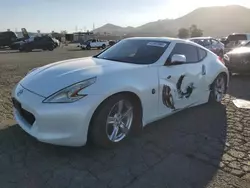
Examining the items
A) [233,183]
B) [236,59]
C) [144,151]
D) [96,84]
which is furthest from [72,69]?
[236,59]

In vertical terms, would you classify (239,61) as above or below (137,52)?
below

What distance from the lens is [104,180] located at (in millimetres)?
3064

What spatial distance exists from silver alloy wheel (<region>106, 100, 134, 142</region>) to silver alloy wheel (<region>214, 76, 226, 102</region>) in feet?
8.64

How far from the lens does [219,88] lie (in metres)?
6.06

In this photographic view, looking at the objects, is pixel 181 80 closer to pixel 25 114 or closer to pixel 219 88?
pixel 219 88

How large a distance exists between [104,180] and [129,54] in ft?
7.49

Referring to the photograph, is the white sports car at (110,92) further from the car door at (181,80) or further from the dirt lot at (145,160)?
the dirt lot at (145,160)

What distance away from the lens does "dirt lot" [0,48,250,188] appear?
305cm

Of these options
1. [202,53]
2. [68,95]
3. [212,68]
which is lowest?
[68,95]

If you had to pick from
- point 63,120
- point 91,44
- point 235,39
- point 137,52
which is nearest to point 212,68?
point 137,52

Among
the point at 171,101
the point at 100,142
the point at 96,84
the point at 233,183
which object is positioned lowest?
the point at 233,183

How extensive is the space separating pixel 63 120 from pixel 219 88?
3.91 metres

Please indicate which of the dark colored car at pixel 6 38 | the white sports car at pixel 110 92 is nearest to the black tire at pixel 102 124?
the white sports car at pixel 110 92

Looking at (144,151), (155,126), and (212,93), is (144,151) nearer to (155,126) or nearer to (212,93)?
(155,126)
